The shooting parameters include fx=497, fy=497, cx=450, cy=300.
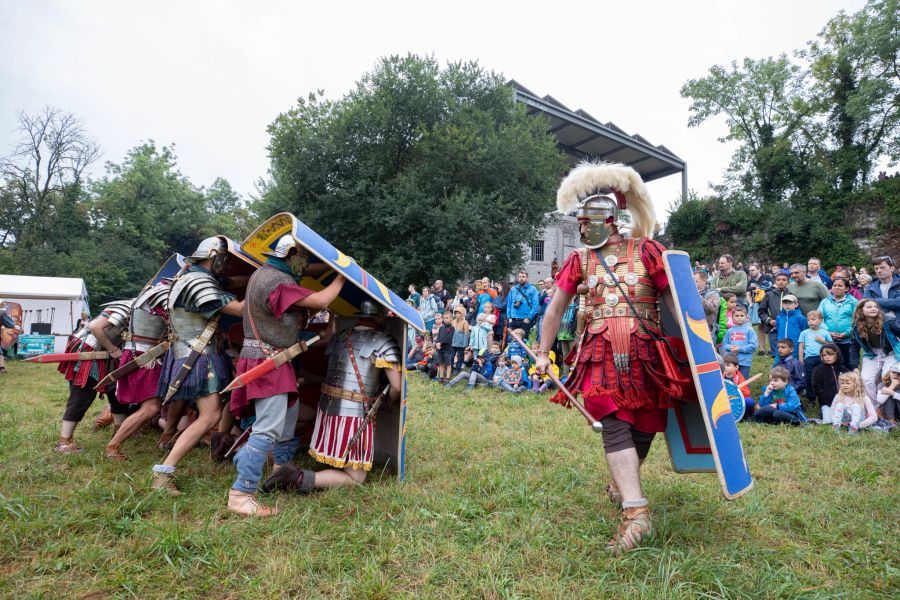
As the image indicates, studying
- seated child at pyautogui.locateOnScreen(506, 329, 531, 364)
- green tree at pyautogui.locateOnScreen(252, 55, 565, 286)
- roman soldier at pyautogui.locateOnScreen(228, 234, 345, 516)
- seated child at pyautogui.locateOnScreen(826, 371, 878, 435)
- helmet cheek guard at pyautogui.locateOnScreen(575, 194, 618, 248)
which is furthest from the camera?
green tree at pyautogui.locateOnScreen(252, 55, 565, 286)

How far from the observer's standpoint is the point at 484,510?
10.2ft

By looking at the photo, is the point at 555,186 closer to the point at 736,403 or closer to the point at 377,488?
the point at 736,403

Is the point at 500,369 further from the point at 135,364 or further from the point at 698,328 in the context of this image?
the point at 698,328

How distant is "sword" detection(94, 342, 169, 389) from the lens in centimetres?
384

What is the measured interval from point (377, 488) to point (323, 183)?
1736 cm

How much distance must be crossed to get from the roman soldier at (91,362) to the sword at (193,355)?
107 centimetres

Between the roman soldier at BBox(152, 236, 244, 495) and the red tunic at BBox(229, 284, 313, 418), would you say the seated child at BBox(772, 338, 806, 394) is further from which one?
the roman soldier at BBox(152, 236, 244, 495)

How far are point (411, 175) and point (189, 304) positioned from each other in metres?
16.1

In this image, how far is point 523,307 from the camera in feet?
30.5

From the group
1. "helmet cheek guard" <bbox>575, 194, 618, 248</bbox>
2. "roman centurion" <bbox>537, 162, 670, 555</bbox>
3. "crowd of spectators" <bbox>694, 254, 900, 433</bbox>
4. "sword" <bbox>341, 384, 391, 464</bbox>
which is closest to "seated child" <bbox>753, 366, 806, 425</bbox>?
"crowd of spectators" <bbox>694, 254, 900, 433</bbox>

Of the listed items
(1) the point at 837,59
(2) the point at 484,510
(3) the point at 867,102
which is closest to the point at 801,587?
(2) the point at 484,510

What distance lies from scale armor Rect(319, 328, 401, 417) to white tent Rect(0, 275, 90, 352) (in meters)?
13.3

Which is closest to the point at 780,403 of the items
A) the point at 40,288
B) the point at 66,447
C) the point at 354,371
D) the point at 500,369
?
the point at 500,369

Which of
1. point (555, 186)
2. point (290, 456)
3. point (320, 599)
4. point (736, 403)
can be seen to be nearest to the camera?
point (320, 599)
